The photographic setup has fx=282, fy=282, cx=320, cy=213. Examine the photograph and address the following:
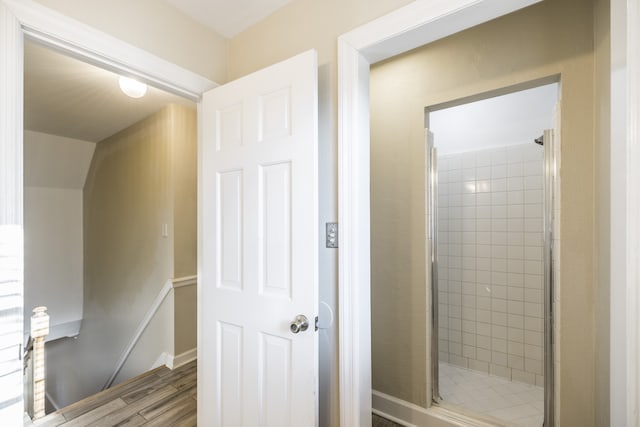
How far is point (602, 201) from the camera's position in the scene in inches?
48.4

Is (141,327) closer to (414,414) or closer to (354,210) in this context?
(414,414)

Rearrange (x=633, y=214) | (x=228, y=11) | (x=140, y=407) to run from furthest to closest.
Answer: (x=140, y=407) < (x=228, y=11) < (x=633, y=214)

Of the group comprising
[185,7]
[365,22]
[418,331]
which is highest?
[185,7]

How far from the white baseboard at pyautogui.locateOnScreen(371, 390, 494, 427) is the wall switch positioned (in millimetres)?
1347

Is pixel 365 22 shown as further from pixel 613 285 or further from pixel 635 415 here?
pixel 635 415

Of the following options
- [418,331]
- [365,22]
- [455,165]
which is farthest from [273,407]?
[455,165]

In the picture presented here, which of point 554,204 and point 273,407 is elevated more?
point 554,204

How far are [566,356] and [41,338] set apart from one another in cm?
336

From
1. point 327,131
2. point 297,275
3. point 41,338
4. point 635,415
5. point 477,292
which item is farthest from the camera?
point 477,292

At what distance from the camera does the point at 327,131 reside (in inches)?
51.3

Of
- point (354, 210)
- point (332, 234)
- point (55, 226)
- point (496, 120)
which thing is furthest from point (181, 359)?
point (496, 120)

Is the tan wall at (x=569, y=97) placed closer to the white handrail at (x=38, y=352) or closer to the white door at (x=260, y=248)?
the white door at (x=260, y=248)

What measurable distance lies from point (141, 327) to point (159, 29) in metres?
2.84

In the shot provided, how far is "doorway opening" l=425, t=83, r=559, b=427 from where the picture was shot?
7.42ft
